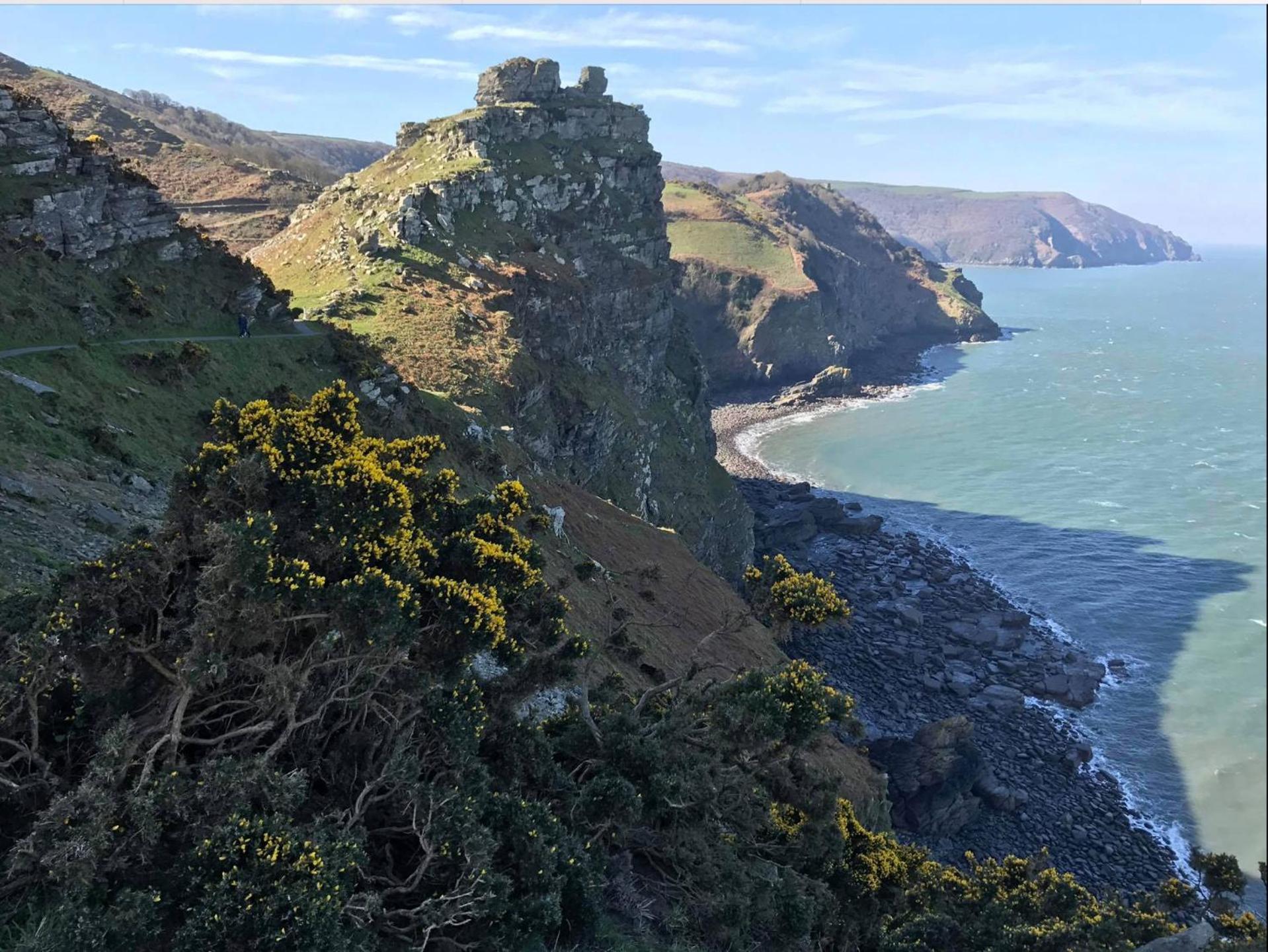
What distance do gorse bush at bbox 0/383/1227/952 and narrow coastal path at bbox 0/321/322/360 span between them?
2271 cm

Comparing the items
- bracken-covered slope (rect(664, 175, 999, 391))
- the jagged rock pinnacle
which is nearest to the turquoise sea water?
bracken-covered slope (rect(664, 175, 999, 391))

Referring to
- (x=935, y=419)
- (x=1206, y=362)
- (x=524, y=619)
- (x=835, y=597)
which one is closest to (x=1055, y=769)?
(x=835, y=597)

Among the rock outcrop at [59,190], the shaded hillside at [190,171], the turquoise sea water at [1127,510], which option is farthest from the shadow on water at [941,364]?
the rock outcrop at [59,190]

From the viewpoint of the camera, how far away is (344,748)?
1480 centimetres

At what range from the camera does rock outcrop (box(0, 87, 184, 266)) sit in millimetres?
36469

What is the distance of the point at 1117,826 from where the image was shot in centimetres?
4831

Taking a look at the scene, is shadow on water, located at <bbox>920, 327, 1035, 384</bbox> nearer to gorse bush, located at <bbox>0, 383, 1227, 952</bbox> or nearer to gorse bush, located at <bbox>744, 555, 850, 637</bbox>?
gorse bush, located at <bbox>744, 555, 850, 637</bbox>

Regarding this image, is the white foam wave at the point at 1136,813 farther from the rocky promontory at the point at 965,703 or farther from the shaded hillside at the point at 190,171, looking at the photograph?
the shaded hillside at the point at 190,171

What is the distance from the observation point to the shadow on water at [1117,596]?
53.4 metres

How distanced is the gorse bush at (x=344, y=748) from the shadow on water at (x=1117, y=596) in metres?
40.6

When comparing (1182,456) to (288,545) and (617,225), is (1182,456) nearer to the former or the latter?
(617,225)

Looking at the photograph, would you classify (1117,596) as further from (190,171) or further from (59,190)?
(190,171)

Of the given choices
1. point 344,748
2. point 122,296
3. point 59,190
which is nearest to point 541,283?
point 122,296

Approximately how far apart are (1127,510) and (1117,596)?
73.6 ft
